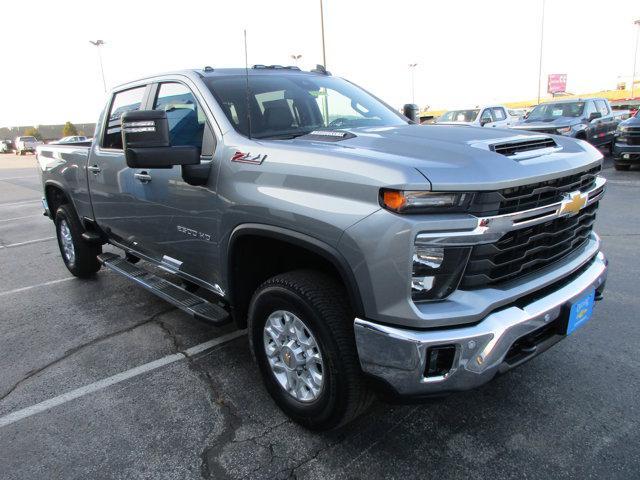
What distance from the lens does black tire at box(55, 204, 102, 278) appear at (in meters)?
5.32

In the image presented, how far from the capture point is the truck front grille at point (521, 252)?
83.5 inches

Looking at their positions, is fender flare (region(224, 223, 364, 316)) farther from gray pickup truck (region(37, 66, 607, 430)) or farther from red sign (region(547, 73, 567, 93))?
red sign (region(547, 73, 567, 93))

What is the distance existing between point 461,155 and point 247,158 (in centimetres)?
116

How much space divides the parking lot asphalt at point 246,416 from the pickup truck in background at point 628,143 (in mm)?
9301

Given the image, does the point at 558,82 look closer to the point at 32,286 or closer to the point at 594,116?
the point at 594,116

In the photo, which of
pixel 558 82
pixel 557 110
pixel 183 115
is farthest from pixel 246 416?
pixel 558 82

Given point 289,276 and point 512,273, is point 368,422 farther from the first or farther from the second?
point 512,273

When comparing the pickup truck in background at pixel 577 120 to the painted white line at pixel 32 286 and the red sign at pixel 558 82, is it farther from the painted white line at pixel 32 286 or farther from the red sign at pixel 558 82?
the red sign at pixel 558 82

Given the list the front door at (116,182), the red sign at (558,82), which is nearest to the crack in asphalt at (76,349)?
the front door at (116,182)

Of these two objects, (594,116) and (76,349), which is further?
(594,116)

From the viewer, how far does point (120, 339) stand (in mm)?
4031

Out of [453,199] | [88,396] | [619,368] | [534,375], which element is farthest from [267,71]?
[619,368]

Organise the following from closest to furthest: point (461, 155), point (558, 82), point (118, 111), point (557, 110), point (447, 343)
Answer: point (447, 343)
point (461, 155)
point (118, 111)
point (557, 110)
point (558, 82)

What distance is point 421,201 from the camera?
6.68 feet
